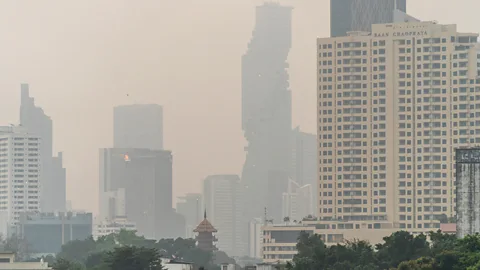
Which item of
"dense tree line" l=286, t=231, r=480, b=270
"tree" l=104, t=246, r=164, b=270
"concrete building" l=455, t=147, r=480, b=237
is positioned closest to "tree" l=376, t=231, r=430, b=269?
"dense tree line" l=286, t=231, r=480, b=270

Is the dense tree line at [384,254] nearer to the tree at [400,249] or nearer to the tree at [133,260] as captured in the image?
the tree at [400,249]

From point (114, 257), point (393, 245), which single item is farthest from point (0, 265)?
point (393, 245)

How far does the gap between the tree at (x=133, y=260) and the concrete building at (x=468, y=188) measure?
20.9 meters

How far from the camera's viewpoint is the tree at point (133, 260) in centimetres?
12694

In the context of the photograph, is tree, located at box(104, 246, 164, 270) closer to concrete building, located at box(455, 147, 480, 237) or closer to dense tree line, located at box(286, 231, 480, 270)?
dense tree line, located at box(286, 231, 480, 270)

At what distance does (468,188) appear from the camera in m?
116

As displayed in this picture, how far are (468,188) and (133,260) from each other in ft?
78.4

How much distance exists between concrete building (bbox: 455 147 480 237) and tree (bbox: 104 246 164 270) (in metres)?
20.9

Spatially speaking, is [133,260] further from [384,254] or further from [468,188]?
[468,188]

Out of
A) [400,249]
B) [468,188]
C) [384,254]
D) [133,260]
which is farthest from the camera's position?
[133,260]

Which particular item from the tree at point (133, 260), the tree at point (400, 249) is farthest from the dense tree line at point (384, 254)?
the tree at point (133, 260)

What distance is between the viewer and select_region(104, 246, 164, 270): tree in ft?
416

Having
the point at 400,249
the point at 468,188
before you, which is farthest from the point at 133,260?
the point at 468,188

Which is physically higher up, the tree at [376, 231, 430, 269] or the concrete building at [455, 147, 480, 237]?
the concrete building at [455, 147, 480, 237]
